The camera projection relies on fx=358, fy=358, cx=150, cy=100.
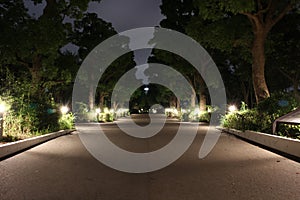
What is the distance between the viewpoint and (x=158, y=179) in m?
7.86

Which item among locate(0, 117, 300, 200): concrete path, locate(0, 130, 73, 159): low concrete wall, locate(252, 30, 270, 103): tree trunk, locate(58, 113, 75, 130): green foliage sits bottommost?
locate(0, 117, 300, 200): concrete path

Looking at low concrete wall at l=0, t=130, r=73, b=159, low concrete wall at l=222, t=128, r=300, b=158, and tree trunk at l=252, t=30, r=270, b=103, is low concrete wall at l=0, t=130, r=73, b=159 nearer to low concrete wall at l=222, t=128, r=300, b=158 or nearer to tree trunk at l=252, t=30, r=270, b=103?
Result: low concrete wall at l=222, t=128, r=300, b=158

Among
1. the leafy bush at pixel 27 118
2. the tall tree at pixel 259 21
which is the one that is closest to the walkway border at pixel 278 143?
the tall tree at pixel 259 21

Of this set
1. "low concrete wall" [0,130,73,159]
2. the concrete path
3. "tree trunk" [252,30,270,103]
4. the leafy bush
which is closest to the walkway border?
the concrete path

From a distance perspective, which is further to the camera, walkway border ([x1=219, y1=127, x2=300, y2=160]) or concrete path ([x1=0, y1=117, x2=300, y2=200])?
walkway border ([x1=219, y1=127, x2=300, y2=160])

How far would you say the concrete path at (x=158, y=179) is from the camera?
21.0ft

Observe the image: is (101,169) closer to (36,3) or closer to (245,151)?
(245,151)

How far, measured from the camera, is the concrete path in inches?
252

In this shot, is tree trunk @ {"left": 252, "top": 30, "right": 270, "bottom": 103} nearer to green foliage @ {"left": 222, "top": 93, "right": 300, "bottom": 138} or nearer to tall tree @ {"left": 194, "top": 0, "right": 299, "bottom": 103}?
tall tree @ {"left": 194, "top": 0, "right": 299, "bottom": 103}

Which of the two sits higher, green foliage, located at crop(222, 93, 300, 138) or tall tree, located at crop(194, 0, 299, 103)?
tall tree, located at crop(194, 0, 299, 103)

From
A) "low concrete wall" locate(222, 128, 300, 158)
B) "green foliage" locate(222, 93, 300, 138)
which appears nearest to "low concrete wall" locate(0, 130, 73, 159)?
"low concrete wall" locate(222, 128, 300, 158)

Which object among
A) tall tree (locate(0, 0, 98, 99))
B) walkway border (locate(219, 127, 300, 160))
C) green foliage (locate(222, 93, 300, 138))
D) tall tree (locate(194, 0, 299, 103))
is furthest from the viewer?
tall tree (locate(0, 0, 98, 99))

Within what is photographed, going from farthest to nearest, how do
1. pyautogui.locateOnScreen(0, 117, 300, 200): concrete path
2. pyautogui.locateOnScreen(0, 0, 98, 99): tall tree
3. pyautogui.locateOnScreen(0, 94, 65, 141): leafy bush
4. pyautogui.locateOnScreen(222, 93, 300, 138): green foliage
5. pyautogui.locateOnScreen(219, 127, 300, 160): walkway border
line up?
pyautogui.locateOnScreen(0, 0, 98, 99): tall tree → pyautogui.locateOnScreen(222, 93, 300, 138): green foliage → pyautogui.locateOnScreen(0, 94, 65, 141): leafy bush → pyautogui.locateOnScreen(219, 127, 300, 160): walkway border → pyautogui.locateOnScreen(0, 117, 300, 200): concrete path

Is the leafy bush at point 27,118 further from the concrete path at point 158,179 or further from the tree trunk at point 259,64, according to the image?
the tree trunk at point 259,64
